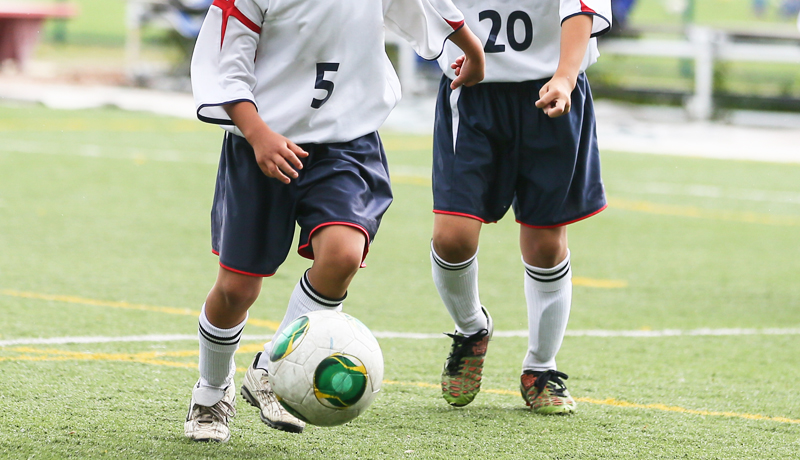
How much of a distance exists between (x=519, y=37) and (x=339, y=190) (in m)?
0.95

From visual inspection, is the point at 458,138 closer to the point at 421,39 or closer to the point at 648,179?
the point at 421,39

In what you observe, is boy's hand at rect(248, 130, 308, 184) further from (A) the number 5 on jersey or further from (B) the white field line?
(B) the white field line

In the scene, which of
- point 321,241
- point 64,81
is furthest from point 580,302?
point 64,81

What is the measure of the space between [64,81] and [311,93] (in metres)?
18.8

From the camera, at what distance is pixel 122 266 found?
19.7ft

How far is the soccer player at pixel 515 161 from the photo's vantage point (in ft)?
11.6

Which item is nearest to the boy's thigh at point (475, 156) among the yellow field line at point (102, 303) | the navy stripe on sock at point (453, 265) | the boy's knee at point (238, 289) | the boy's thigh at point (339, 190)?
the navy stripe on sock at point (453, 265)

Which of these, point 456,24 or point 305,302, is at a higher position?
point 456,24

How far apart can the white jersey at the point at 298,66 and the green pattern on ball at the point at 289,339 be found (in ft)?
1.59

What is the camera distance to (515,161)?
3572mm

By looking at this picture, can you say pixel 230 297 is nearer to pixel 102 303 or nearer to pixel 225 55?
pixel 225 55

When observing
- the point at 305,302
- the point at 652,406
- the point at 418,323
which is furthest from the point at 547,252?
the point at 418,323

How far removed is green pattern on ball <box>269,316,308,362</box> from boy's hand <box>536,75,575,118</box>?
0.89 metres

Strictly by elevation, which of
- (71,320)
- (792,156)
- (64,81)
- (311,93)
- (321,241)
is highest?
(311,93)
